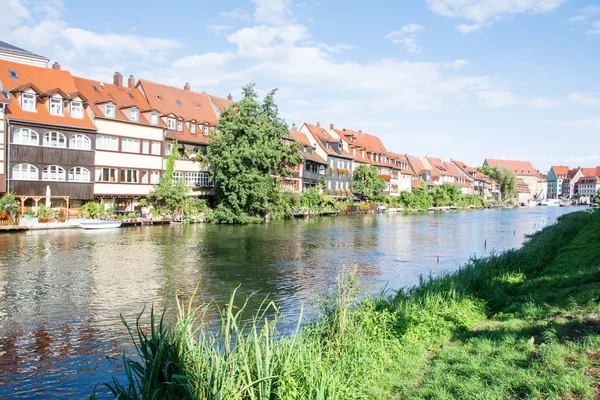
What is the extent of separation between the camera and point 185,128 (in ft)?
176

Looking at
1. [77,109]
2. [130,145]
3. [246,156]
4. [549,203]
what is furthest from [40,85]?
[549,203]

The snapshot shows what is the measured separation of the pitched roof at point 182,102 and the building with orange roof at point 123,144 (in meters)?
2.15

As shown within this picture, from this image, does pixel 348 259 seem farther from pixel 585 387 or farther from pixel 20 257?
pixel 585 387

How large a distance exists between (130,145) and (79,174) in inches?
248

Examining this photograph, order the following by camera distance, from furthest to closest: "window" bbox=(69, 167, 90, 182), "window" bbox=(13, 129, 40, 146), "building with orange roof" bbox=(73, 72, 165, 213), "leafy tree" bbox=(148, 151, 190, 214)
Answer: "leafy tree" bbox=(148, 151, 190, 214) < "building with orange roof" bbox=(73, 72, 165, 213) < "window" bbox=(69, 167, 90, 182) < "window" bbox=(13, 129, 40, 146)

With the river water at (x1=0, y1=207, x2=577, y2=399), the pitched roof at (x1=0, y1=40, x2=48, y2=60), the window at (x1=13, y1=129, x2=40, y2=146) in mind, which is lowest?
the river water at (x1=0, y1=207, x2=577, y2=399)

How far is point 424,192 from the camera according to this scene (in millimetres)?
103125

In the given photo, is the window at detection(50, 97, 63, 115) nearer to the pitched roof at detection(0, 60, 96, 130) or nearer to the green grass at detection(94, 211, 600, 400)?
the pitched roof at detection(0, 60, 96, 130)

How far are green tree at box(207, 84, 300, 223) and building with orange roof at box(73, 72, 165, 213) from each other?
6.08 meters

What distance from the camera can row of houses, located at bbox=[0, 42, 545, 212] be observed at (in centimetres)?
3925

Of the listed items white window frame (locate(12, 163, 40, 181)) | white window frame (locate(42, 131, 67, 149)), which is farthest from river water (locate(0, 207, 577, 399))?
white window frame (locate(42, 131, 67, 149))

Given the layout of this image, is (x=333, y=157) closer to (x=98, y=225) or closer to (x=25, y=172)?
(x=98, y=225)

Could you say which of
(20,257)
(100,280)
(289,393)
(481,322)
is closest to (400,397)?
(289,393)

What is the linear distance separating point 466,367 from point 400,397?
1310mm
